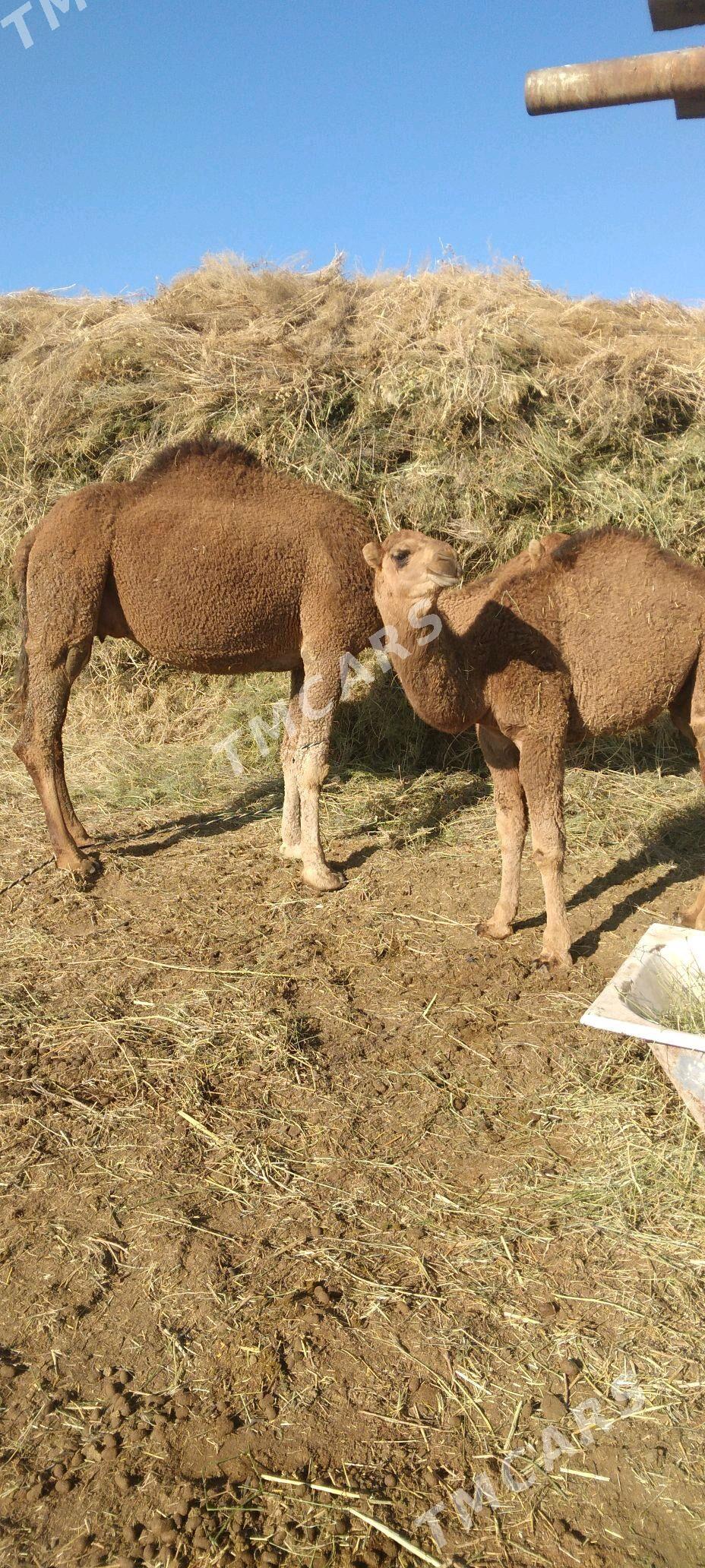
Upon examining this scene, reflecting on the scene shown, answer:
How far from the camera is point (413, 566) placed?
14.2 feet

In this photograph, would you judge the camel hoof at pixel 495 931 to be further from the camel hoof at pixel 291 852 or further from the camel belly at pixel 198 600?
the camel belly at pixel 198 600

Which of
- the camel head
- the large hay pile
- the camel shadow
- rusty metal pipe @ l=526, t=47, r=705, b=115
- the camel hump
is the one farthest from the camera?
the large hay pile

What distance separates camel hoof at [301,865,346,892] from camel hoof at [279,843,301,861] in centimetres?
27

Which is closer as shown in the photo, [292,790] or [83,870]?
[83,870]

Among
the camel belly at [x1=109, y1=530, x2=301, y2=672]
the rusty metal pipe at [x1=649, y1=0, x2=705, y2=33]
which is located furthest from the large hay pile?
the rusty metal pipe at [x1=649, y1=0, x2=705, y2=33]

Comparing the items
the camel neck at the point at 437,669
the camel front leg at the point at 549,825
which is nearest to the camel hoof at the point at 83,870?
the camel neck at the point at 437,669

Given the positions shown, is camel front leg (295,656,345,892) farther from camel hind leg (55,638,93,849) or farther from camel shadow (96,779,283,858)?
camel hind leg (55,638,93,849)

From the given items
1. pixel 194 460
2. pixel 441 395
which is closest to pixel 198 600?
pixel 194 460

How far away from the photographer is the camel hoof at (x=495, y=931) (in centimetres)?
520

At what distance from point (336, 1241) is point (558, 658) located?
2.86 m

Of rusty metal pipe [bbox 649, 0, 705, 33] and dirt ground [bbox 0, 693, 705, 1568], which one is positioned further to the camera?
dirt ground [bbox 0, 693, 705, 1568]

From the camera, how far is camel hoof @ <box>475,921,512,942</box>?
5.20m

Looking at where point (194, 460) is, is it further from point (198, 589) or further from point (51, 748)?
point (51, 748)

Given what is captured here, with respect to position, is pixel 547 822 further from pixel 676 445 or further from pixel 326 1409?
pixel 676 445
